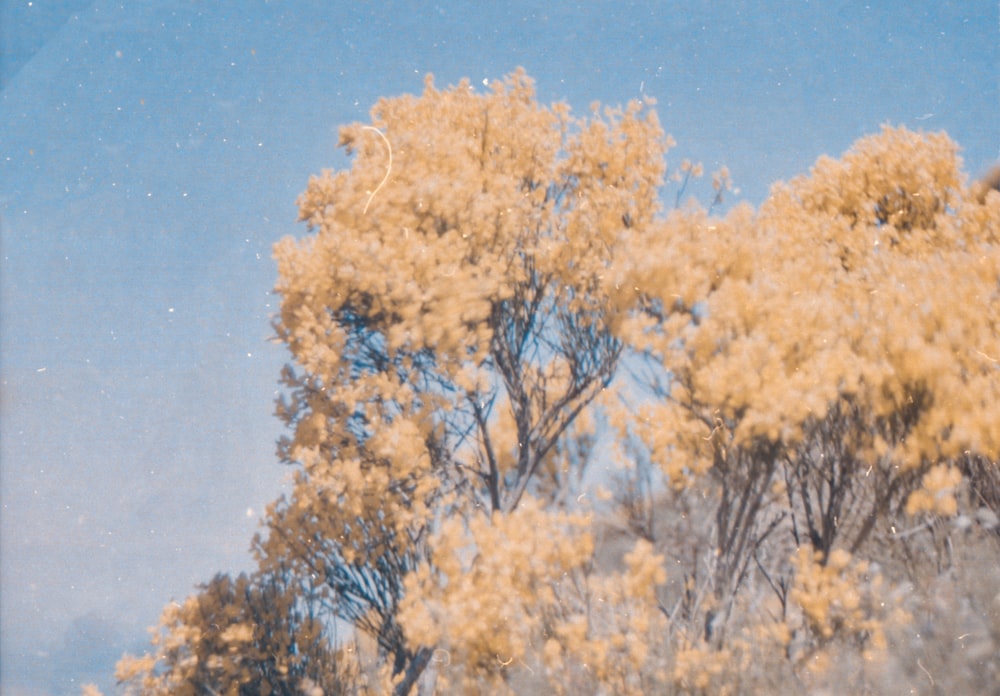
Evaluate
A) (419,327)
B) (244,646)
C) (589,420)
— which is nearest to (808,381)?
(419,327)

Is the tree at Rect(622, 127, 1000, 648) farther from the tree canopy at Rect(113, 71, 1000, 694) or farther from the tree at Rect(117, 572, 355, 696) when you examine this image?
the tree at Rect(117, 572, 355, 696)

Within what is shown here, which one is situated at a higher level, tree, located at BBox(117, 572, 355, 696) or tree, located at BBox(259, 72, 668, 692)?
tree, located at BBox(259, 72, 668, 692)

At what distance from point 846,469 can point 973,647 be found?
4.38 ft

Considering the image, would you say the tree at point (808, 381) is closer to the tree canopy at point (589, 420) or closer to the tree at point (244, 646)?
the tree canopy at point (589, 420)

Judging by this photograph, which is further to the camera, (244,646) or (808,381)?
(244,646)

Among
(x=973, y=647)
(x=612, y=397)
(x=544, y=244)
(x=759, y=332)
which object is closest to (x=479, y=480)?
(x=612, y=397)

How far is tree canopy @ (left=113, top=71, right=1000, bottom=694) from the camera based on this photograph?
3514 millimetres

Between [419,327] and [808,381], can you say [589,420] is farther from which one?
[808,381]

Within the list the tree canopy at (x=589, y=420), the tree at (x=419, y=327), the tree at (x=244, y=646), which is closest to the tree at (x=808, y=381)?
the tree canopy at (x=589, y=420)

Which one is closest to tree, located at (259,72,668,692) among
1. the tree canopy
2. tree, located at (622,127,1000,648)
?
the tree canopy

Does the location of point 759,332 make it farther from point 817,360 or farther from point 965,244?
point 965,244

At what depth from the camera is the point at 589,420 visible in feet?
22.4

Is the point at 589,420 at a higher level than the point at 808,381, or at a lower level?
higher

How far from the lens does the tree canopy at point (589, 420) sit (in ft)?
11.5
